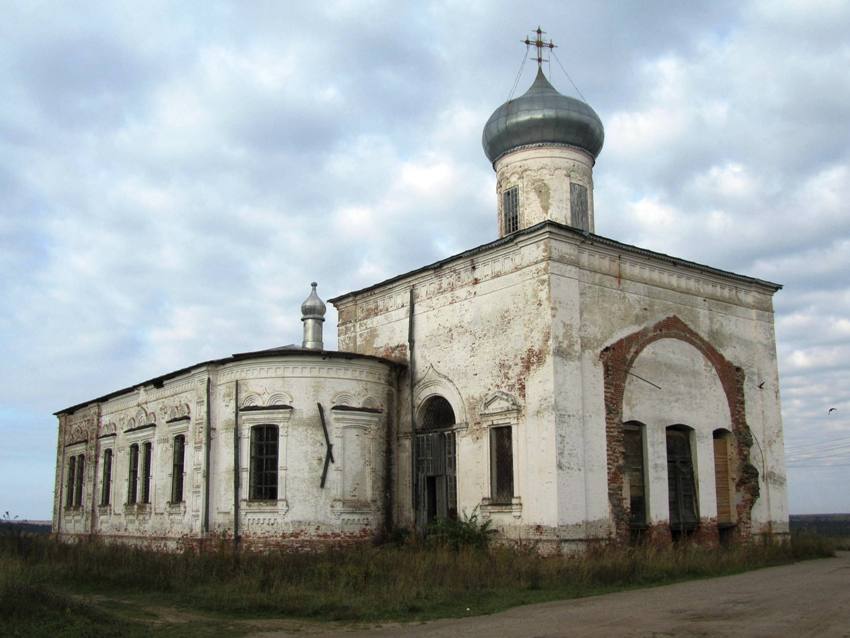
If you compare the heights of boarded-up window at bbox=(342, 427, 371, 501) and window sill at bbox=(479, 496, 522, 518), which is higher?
boarded-up window at bbox=(342, 427, 371, 501)

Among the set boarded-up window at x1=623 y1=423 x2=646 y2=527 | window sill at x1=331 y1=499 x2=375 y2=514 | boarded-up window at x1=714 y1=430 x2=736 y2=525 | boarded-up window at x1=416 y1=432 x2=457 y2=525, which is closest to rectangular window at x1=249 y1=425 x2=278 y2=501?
window sill at x1=331 y1=499 x2=375 y2=514

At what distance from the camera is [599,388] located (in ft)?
54.7

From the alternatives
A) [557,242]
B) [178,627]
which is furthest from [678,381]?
[178,627]

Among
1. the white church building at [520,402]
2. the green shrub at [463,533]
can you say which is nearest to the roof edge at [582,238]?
the white church building at [520,402]

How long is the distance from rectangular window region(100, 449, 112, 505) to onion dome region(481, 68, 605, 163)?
14.5m

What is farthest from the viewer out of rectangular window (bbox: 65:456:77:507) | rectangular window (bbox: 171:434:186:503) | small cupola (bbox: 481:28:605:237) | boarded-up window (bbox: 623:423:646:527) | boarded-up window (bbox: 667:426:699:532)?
rectangular window (bbox: 65:456:77:507)

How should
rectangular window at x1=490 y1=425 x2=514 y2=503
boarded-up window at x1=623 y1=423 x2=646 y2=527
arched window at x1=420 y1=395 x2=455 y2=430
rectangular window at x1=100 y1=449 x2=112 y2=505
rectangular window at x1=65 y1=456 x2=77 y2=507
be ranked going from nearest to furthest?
rectangular window at x1=490 y1=425 x2=514 y2=503, boarded-up window at x1=623 y1=423 x2=646 y2=527, arched window at x1=420 y1=395 x2=455 y2=430, rectangular window at x1=100 y1=449 x2=112 y2=505, rectangular window at x1=65 y1=456 x2=77 y2=507

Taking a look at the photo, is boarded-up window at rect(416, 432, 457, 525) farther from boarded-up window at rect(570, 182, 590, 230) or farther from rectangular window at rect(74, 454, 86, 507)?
rectangular window at rect(74, 454, 86, 507)

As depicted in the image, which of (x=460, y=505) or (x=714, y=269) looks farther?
(x=714, y=269)

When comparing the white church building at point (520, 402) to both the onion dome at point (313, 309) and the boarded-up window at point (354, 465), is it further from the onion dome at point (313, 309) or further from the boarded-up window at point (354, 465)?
the onion dome at point (313, 309)

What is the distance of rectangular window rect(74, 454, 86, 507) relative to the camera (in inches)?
1076

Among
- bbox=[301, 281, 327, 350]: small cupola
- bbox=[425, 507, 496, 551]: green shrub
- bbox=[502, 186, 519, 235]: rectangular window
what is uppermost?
bbox=[502, 186, 519, 235]: rectangular window

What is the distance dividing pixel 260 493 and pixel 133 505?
6.57 metres

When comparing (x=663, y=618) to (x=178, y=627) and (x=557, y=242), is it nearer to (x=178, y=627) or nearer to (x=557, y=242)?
(x=178, y=627)
